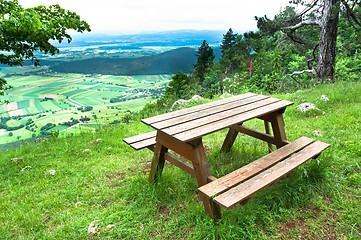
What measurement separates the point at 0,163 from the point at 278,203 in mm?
5155

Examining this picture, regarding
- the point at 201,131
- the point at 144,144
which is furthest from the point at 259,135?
the point at 144,144

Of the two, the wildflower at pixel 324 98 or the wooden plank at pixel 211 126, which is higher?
the wooden plank at pixel 211 126

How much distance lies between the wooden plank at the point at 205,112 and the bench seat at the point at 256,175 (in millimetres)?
789

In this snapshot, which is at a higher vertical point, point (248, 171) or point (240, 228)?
point (248, 171)

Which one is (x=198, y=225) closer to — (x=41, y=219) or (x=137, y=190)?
(x=137, y=190)

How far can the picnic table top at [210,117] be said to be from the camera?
2.46 meters

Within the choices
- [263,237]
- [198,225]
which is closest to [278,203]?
[263,237]

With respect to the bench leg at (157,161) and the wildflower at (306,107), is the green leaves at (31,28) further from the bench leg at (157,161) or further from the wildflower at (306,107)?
the wildflower at (306,107)

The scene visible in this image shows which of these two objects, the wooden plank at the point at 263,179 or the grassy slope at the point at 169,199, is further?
the grassy slope at the point at 169,199

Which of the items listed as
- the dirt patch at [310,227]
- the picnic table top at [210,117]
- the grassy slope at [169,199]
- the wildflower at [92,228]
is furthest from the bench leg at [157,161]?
the dirt patch at [310,227]

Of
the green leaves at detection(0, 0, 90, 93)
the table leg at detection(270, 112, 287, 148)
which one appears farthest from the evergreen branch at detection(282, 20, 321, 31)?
the green leaves at detection(0, 0, 90, 93)

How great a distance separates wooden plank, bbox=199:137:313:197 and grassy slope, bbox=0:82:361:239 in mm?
266

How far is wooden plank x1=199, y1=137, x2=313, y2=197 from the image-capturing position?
7.18 feet

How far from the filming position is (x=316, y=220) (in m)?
2.28
